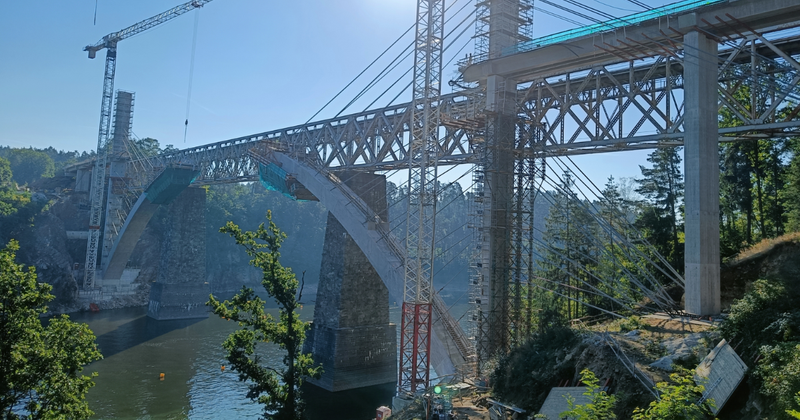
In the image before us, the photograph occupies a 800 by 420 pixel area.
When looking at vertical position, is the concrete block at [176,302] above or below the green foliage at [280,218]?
below

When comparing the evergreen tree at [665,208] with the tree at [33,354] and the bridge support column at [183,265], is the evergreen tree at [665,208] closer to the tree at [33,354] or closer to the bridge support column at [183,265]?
the tree at [33,354]

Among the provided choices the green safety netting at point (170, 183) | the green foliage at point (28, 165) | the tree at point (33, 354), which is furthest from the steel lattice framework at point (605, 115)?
the green foliage at point (28, 165)

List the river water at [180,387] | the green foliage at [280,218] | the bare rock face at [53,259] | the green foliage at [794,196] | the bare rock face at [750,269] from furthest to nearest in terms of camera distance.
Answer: the green foliage at [280,218] → the bare rock face at [53,259] → the river water at [180,387] → the green foliage at [794,196] → the bare rock face at [750,269]

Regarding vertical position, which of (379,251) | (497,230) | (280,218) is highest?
(280,218)

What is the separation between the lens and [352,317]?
113 ft

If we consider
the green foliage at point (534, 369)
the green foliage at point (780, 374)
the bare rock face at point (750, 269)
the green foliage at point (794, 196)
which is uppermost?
the green foliage at point (794, 196)

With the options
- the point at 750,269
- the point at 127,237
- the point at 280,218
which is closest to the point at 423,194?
the point at 750,269

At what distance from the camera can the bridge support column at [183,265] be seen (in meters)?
57.7

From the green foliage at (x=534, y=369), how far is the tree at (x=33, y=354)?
11748mm

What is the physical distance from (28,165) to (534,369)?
5262 inches

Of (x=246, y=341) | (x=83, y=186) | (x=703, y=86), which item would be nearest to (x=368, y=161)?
(x=246, y=341)

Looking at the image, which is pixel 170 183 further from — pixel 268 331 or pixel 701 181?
pixel 701 181

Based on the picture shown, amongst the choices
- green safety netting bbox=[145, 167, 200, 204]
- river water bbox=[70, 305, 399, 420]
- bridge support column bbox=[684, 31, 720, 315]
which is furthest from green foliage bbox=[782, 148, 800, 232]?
green safety netting bbox=[145, 167, 200, 204]

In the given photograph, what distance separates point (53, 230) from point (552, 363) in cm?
6978
